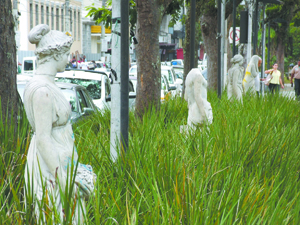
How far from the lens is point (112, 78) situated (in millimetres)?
5871

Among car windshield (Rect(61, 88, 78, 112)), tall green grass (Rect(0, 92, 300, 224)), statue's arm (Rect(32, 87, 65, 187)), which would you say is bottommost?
tall green grass (Rect(0, 92, 300, 224))

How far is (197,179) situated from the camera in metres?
3.67

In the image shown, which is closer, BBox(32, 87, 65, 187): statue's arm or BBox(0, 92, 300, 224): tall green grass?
BBox(32, 87, 65, 187): statue's arm

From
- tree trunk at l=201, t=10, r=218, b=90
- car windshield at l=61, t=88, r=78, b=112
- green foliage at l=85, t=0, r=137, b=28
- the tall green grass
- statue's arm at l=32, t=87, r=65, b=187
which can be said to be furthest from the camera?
tree trunk at l=201, t=10, r=218, b=90

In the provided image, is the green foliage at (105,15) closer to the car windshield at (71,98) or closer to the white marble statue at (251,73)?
the white marble statue at (251,73)

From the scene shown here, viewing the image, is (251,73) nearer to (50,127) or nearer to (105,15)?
(105,15)

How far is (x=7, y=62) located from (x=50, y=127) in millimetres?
2964

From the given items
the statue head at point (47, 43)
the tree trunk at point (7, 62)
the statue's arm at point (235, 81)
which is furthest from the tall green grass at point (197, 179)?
the statue's arm at point (235, 81)

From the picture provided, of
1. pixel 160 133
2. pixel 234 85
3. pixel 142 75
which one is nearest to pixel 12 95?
pixel 160 133

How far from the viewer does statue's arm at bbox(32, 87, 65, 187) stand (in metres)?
3.13

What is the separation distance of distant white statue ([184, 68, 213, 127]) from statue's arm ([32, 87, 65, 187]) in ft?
14.6

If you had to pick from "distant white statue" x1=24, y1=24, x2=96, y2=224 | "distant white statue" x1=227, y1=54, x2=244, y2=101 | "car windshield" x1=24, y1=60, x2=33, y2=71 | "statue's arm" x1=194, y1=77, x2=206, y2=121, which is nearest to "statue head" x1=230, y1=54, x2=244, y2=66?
"distant white statue" x1=227, y1=54, x2=244, y2=101

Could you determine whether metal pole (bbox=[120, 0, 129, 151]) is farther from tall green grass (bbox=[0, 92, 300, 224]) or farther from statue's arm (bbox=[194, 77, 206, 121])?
statue's arm (bbox=[194, 77, 206, 121])

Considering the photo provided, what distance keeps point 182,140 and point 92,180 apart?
241 cm
